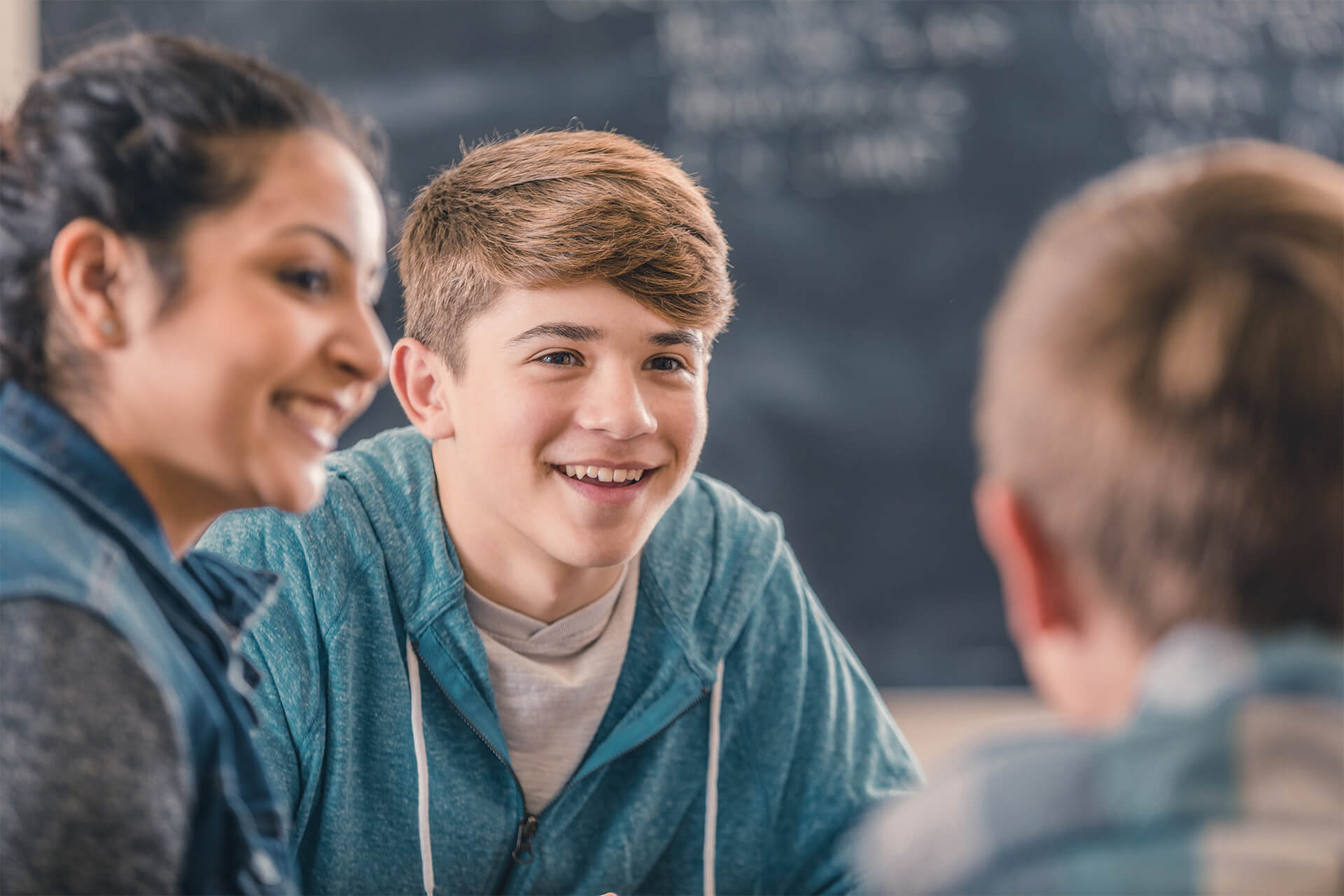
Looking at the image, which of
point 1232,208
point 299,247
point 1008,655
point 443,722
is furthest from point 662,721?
point 1008,655

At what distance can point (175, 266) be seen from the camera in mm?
693

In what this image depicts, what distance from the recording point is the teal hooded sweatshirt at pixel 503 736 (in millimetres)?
1109

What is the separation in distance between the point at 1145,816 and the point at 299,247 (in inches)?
21.2

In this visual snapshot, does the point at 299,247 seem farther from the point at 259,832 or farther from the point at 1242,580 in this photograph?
the point at 1242,580

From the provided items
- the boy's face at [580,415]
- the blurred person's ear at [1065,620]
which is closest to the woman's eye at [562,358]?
the boy's face at [580,415]

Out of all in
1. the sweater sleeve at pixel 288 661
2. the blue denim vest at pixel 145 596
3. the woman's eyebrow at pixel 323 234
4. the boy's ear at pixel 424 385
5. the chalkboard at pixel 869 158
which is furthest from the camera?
the chalkboard at pixel 869 158

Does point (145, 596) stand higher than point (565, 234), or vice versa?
point (565, 234)

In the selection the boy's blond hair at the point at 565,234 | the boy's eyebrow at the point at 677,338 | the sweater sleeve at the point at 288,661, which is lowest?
the sweater sleeve at the point at 288,661

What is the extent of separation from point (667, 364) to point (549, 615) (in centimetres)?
29

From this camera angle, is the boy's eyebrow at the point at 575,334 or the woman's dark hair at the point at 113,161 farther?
the boy's eyebrow at the point at 575,334

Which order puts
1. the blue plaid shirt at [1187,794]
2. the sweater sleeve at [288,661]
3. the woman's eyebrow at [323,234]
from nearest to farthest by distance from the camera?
1. the blue plaid shirt at [1187,794]
2. the woman's eyebrow at [323,234]
3. the sweater sleeve at [288,661]

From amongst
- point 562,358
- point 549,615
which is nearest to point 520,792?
point 549,615

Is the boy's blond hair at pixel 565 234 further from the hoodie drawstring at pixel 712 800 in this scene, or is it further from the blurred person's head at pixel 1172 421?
the blurred person's head at pixel 1172 421

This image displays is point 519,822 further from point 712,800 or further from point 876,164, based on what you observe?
point 876,164
